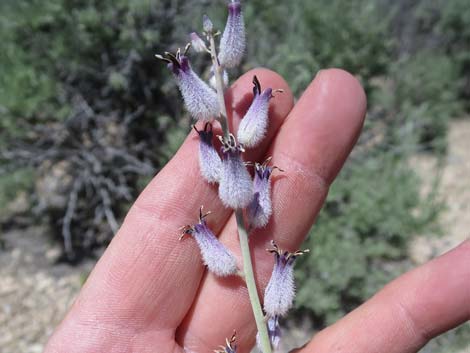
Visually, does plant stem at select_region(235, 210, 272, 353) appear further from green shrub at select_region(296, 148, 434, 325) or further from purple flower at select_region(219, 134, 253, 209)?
green shrub at select_region(296, 148, 434, 325)

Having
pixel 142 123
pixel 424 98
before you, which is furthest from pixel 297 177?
pixel 424 98

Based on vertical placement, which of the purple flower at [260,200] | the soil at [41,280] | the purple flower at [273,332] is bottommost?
the soil at [41,280]

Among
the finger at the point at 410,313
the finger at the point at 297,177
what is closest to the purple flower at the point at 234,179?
the finger at the point at 297,177

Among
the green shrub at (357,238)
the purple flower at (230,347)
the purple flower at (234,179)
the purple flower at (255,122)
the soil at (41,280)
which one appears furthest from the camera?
the soil at (41,280)

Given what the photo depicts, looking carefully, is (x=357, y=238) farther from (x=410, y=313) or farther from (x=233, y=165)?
(x=233, y=165)

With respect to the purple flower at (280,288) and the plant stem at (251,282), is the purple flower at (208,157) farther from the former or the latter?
the purple flower at (280,288)

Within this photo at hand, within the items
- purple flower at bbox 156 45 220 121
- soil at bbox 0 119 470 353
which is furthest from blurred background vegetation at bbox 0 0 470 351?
purple flower at bbox 156 45 220 121
